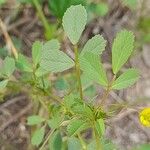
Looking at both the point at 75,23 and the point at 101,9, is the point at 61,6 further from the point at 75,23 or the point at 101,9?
the point at 101,9

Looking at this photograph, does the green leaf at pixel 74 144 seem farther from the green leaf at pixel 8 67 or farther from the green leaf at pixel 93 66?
the green leaf at pixel 93 66

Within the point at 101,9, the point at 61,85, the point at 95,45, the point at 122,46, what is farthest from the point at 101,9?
the point at 122,46

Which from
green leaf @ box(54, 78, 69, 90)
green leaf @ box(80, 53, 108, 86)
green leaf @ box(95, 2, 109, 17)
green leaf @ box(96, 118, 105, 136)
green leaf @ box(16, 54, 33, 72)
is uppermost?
green leaf @ box(80, 53, 108, 86)

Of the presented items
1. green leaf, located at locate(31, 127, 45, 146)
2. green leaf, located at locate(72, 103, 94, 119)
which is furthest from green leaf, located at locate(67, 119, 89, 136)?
green leaf, located at locate(31, 127, 45, 146)

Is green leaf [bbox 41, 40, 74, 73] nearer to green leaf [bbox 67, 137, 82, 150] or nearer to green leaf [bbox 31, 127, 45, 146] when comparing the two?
green leaf [bbox 67, 137, 82, 150]

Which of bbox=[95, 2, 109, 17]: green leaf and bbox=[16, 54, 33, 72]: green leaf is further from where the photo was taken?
bbox=[95, 2, 109, 17]: green leaf

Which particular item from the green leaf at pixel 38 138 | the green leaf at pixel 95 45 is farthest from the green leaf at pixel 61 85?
the green leaf at pixel 95 45

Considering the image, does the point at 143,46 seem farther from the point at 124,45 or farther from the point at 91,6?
the point at 124,45
